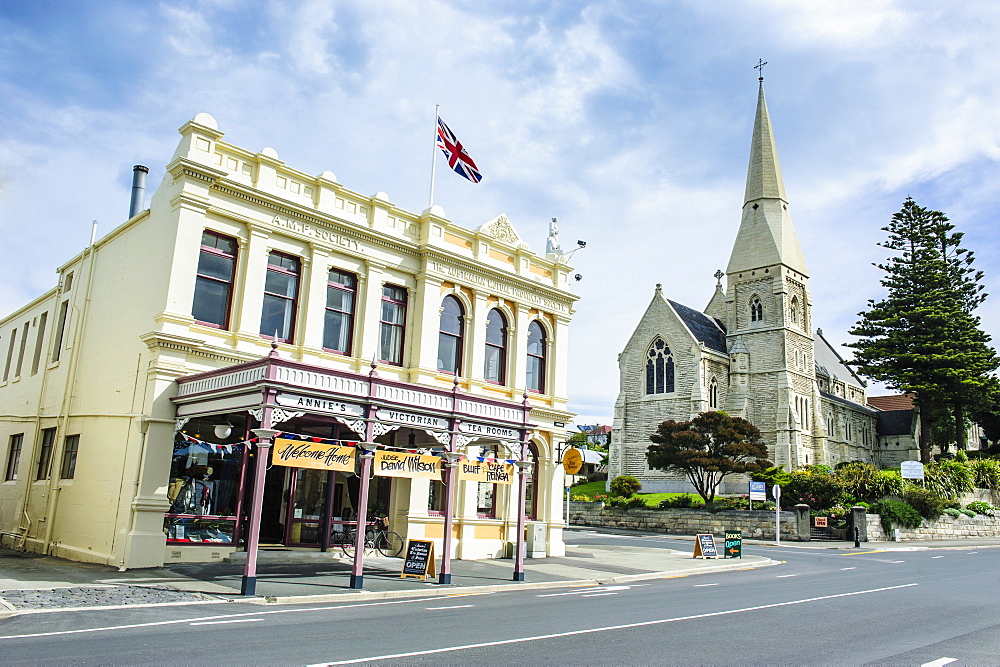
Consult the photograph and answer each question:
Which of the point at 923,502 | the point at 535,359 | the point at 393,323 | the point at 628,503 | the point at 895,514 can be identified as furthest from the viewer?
the point at 628,503

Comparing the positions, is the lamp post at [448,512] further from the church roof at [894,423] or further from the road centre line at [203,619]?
the church roof at [894,423]

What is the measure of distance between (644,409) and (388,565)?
51.8 m

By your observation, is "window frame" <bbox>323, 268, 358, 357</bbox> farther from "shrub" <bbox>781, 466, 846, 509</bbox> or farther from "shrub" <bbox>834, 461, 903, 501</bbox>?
"shrub" <bbox>834, 461, 903, 501</bbox>

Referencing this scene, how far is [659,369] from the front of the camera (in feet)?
226

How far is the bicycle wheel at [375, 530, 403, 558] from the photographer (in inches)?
811

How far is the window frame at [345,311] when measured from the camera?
20323 mm

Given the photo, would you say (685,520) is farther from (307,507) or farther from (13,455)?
(13,455)

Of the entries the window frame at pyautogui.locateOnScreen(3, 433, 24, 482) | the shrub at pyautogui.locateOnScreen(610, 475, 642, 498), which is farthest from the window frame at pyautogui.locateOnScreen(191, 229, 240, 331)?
the shrub at pyautogui.locateOnScreen(610, 475, 642, 498)

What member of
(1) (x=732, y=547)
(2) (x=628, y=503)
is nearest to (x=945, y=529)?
(2) (x=628, y=503)

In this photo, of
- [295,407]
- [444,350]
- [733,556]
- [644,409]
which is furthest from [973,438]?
[295,407]

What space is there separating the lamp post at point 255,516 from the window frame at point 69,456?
8.70 metres

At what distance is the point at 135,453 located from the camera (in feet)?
54.3

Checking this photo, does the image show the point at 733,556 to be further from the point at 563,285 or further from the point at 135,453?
the point at 135,453

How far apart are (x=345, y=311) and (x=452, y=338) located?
3724mm
